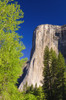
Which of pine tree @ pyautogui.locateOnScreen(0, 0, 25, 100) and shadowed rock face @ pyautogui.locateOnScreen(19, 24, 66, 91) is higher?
shadowed rock face @ pyautogui.locateOnScreen(19, 24, 66, 91)

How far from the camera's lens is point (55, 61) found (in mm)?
22297

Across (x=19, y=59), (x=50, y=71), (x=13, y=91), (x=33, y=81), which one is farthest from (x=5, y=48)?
(x=33, y=81)

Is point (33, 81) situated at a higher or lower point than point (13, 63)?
lower

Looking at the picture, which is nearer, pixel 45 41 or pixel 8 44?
Answer: pixel 8 44

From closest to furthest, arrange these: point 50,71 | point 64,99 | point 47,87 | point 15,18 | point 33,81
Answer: point 15,18 → point 64,99 → point 47,87 → point 50,71 → point 33,81

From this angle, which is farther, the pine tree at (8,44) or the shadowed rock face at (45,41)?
the shadowed rock face at (45,41)

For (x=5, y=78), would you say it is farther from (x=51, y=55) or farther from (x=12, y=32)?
(x=51, y=55)

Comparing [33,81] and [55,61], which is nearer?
[55,61]

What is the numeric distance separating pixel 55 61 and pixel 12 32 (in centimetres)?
1823

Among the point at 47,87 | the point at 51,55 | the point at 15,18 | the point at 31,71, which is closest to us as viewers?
the point at 15,18

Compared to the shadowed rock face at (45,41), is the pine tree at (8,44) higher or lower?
lower

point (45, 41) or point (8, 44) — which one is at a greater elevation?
point (45, 41)

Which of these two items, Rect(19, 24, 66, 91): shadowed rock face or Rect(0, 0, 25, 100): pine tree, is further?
Rect(19, 24, 66, 91): shadowed rock face

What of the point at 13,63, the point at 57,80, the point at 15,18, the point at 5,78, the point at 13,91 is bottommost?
the point at 57,80
